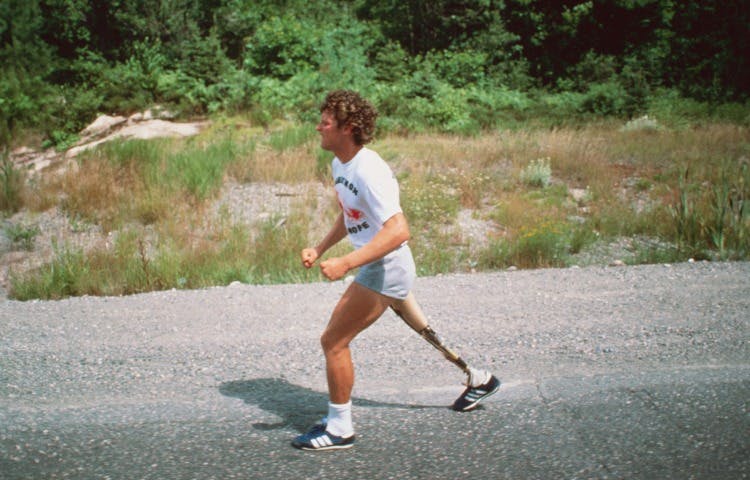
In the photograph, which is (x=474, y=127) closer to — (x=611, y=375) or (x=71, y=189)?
(x=71, y=189)

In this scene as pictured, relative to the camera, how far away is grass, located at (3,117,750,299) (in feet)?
24.9

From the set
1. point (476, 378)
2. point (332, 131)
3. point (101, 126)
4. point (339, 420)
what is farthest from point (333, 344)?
point (101, 126)

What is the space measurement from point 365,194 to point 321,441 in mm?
1278

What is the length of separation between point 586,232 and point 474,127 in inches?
287

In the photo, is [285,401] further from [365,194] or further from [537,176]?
[537,176]

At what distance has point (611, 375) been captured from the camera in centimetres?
430

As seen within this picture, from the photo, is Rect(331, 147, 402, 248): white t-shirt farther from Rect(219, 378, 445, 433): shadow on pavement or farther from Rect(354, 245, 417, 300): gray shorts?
Rect(219, 378, 445, 433): shadow on pavement

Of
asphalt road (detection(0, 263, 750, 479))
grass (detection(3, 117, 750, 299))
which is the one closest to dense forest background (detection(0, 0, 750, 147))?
grass (detection(3, 117, 750, 299))

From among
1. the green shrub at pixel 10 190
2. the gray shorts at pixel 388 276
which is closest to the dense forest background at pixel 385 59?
the green shrub at pixel 10 190

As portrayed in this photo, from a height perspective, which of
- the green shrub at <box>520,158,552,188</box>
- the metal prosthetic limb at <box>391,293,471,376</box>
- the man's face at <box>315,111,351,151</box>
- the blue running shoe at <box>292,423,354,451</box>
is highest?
the man's face at <box>315,111,351,151</box>

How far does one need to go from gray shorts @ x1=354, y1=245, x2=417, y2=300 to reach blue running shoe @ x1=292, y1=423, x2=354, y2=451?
0.78 metres

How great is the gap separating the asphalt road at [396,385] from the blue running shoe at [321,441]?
44 mm

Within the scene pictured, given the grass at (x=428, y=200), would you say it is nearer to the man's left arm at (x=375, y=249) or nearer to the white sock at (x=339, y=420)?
the white sock at (x=339, y=420)

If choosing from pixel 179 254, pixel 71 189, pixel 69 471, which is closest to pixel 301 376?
pixel 69 471
